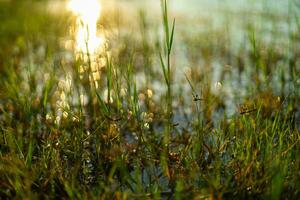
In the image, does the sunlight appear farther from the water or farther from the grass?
the grass

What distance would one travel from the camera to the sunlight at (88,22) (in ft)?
12.9

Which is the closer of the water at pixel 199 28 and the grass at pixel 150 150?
the grass at pixel 150 150

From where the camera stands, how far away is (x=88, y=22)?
317 cm

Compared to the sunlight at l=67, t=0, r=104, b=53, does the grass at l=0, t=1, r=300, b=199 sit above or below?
below

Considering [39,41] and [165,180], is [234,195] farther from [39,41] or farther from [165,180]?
[39,41]

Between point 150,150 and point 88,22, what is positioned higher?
point 88,22

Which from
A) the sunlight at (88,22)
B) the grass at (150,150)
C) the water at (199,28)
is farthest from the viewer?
the sunlight at (88,22)

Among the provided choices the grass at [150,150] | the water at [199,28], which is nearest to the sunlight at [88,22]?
the water at [199,28]

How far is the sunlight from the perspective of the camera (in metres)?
3.93

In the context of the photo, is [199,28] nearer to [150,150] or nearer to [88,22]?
[88,22]

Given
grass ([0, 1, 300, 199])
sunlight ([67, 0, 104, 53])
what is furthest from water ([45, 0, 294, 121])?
grass ([0, 1, 300, 199])

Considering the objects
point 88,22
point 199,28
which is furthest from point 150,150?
point 199,28

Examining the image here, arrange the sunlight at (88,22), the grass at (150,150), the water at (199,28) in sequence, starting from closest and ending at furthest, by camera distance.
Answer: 1. the grass at (150,150)
2. the water at (199,28)
3. the sunlight at (88,22)

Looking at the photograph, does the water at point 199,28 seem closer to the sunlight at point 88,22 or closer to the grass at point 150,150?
the sunlight at point 88,22
